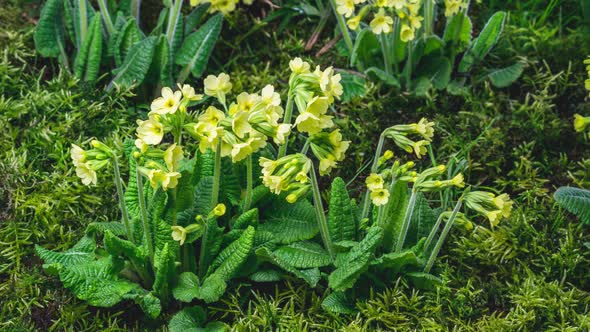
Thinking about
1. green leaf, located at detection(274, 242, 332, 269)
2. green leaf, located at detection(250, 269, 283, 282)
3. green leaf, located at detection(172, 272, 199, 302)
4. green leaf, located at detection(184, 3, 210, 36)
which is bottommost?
green leaf, located at detection(250, 269, 283, 282)

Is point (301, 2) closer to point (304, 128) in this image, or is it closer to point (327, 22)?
point (327, 22)

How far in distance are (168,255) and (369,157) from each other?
915mm

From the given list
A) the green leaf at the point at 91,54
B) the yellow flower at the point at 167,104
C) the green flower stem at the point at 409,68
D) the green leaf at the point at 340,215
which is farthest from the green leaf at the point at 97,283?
the green flower stem at the point at 409,68

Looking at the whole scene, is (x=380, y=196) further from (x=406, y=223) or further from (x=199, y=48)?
(x=199, y=48)

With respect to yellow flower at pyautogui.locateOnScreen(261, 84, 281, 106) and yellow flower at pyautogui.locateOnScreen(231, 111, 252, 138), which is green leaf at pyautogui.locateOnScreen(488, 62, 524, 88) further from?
yellow flower at pyautogui.locateOnScreen(231, 111, 252, 138)

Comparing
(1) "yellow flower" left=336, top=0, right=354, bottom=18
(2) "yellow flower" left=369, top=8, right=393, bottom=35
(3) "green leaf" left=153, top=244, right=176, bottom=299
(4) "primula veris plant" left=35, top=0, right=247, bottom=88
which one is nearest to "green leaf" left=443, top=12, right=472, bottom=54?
(2) "yellow flower" left=369, top=8, right=393, bottom=35

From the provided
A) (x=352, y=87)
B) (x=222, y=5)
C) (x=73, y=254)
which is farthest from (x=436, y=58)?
(x=73, y=254)

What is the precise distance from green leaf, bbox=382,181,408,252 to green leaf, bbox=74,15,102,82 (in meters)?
1.25

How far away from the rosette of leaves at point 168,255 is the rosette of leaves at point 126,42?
2.00 feet

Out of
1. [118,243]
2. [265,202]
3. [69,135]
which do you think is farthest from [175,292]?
[69,135]

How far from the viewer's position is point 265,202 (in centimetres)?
238

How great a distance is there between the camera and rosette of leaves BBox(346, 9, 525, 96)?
9.26ft

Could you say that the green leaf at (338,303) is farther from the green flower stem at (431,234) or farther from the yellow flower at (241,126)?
the yellow flower at (241,126)

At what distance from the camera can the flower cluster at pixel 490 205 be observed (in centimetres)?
204
